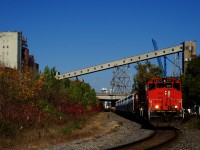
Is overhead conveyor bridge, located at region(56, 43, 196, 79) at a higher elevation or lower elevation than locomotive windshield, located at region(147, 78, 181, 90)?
higher

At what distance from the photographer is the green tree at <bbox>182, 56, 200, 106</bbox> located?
41.4 metres

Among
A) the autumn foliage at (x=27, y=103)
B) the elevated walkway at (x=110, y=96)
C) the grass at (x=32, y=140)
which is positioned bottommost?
the grass at (x=32, y=140)

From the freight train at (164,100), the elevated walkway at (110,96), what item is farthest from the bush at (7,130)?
the elevated walkway at (110,96)

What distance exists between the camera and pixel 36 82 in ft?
120

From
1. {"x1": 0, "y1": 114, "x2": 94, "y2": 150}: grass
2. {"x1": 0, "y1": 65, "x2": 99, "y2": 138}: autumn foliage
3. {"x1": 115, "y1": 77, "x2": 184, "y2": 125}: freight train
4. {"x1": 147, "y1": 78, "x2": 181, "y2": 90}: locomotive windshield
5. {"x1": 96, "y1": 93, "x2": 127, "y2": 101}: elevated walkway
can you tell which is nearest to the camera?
{"x1": 0, "y1": 114, "x2": 94, "y2": 150}: grass

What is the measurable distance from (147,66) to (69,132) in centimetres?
5450

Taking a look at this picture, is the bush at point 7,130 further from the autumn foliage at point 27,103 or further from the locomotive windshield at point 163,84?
the locomotive windshield at point 163,84

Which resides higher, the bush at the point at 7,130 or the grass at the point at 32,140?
the bush at the point at 7,130

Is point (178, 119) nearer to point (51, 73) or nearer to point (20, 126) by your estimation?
point (20, 126)

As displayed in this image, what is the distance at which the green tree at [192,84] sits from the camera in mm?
41438

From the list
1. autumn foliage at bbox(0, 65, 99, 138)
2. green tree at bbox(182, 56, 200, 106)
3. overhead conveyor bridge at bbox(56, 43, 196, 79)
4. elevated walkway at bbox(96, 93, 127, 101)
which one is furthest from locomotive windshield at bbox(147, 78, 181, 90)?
elevated walkway at bbox(96, 93, 127, 101)

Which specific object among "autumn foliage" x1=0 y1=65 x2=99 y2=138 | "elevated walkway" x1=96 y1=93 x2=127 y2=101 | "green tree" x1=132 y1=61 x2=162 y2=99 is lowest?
"autumn foliage" x1=0 y1=65 x2=99 y2=138

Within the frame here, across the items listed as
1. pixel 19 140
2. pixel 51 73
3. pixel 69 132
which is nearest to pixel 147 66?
pixel 51 73

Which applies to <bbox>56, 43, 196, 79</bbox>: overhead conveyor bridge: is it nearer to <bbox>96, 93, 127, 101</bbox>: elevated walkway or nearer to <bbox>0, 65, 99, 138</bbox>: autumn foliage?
<bbox>96, 93, 127, 101</bbox>: elevated walkway
